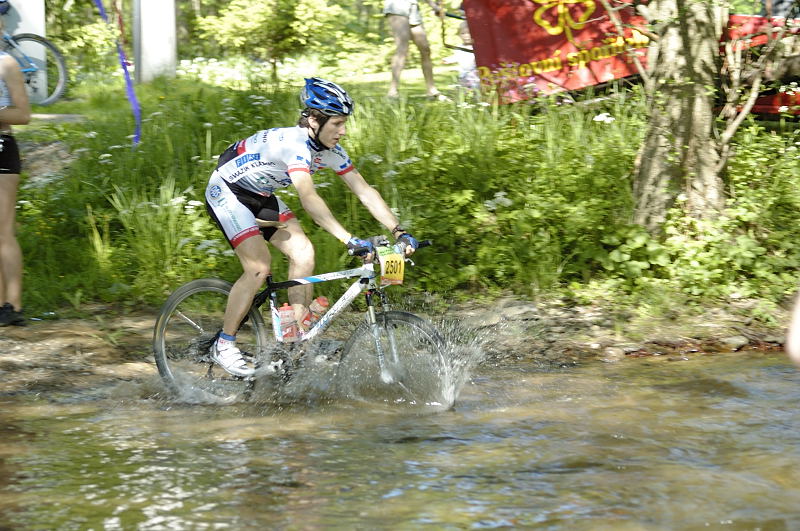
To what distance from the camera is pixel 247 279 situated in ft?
20.3

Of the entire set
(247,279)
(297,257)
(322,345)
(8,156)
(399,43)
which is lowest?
(322,345)

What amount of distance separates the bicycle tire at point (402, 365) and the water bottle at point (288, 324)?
0.35 metres

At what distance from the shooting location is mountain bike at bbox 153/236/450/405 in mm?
5906

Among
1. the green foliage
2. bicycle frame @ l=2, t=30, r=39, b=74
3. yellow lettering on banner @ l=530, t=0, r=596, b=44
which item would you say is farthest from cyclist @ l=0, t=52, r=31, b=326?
bicycle frame @ l=2, t=30, r=39, b=74

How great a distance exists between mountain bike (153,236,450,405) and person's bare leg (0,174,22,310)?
1.61 metres

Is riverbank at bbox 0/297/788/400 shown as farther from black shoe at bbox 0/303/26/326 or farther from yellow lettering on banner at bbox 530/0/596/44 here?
yellow lettering on banner at bbox 530/0/596/44

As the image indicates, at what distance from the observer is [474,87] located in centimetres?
1083

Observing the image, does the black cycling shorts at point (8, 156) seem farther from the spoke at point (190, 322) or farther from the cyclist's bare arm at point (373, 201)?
the cyclist's bare arm at point (373, 201)

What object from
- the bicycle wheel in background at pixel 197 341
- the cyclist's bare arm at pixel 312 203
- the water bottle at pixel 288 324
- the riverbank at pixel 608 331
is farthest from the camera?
the riverbank at pixel 608 331

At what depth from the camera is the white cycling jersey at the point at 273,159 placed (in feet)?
19.4

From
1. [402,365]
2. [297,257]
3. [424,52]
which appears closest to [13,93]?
[297,257]

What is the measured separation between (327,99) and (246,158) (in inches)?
27.0

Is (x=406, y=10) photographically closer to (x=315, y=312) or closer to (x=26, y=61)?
(x=26, y=61)

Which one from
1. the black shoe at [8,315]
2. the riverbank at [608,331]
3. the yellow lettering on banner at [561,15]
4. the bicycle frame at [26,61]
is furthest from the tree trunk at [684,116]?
the bicycle frame at [26,61]
